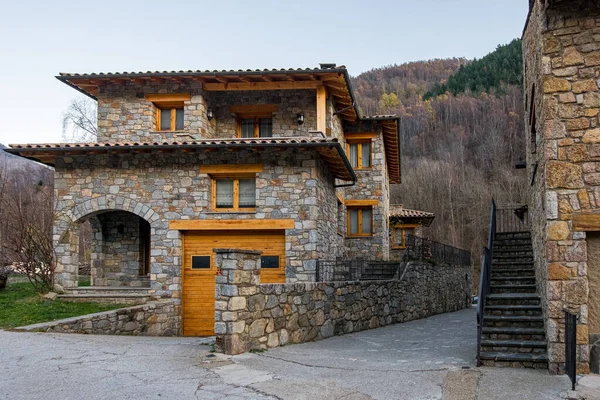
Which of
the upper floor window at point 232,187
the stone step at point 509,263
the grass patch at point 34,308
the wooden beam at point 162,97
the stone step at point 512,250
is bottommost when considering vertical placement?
the grass patch at point 34,308

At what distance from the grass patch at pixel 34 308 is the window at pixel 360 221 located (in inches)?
384

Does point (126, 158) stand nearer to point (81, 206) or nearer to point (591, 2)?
point (81, 206)

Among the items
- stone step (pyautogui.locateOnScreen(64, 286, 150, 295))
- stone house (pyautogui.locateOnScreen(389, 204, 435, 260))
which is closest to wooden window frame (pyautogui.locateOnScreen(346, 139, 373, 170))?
stone house (pyautogui.locateOnScreen(389, 204, 435, 260))

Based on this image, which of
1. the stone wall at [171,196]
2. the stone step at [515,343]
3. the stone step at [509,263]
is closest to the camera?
the stone step at [515,343]

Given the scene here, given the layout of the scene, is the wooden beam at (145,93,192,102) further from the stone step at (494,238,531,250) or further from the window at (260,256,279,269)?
the stone step at (494,238,531,250)

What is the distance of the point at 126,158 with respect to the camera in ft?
44.3

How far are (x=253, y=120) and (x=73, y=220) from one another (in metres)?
5.99

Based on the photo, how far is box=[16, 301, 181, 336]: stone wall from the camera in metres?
9.78

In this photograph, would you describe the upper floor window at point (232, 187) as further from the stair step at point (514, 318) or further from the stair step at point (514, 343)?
the stair step at point (514, 343)

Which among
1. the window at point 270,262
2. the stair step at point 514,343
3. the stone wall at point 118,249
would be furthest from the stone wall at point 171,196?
the stair step at point 514,343

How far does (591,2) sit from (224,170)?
8.90m

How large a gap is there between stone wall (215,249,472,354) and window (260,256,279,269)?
7.28 ft

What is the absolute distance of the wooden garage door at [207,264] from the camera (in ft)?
43.3

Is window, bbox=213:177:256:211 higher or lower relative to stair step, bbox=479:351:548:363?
higher
